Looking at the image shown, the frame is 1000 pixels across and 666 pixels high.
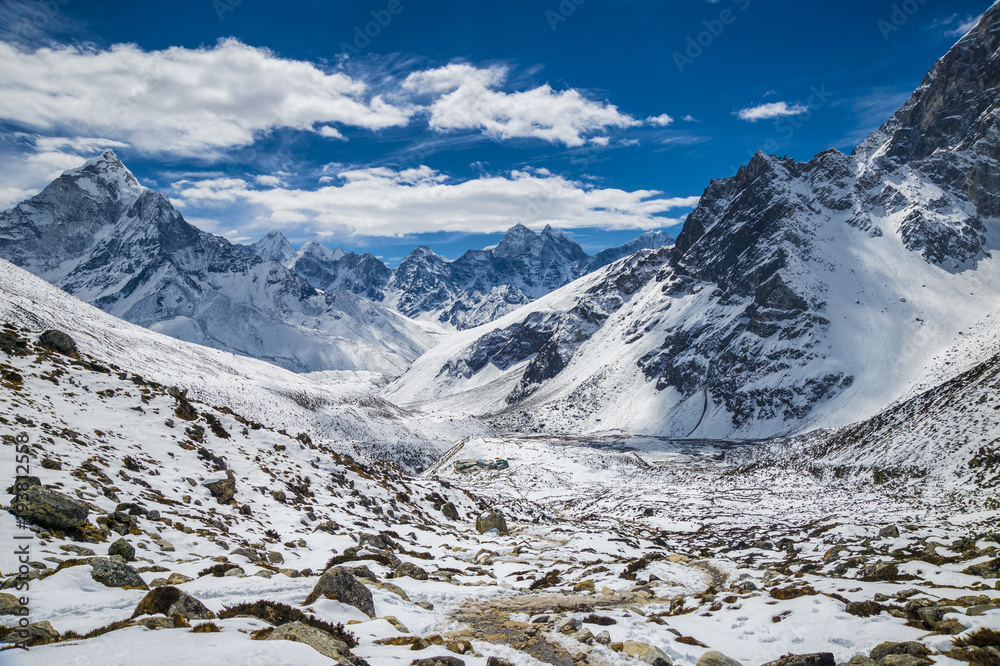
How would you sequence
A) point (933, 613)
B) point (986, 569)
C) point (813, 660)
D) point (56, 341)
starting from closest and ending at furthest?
point (813, 660)
point (933, 613)
point (986, 569)
point (56, 341)

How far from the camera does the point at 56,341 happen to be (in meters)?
30.4

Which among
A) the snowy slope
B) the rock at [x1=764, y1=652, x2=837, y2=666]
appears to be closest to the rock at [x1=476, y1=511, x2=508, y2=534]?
the rock at [x1=764, y1=652, x2=837, y2=666]

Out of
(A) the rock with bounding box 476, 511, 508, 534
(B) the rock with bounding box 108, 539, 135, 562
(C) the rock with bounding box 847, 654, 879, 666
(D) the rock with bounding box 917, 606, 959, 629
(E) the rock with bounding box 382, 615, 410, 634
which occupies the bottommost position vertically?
(A) the rock with bounding box 476, 511, 508, 534

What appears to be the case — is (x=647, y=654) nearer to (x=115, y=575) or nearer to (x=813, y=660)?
(x=813, y=660)

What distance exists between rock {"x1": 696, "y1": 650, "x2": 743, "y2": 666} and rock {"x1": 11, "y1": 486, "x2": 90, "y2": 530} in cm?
1771

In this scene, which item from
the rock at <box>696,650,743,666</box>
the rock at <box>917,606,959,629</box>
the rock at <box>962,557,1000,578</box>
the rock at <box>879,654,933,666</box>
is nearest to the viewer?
the rock at <box>879,654,933,666</box>

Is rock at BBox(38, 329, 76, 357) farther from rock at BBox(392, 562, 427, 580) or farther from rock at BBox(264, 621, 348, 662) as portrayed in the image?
rock at BBox(264, 621, 348, 662)

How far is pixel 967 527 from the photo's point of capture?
94.2ft

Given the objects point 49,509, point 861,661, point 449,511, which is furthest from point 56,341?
point 861,661

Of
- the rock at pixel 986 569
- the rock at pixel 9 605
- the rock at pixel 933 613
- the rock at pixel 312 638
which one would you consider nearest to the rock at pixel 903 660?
the rock at pixel 933 613

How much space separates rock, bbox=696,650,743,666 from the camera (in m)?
11.4

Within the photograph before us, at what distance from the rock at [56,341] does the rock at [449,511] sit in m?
26.0

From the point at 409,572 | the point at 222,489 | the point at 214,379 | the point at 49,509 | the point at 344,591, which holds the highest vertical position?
the point at 214,379

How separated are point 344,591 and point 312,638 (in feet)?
13.9
